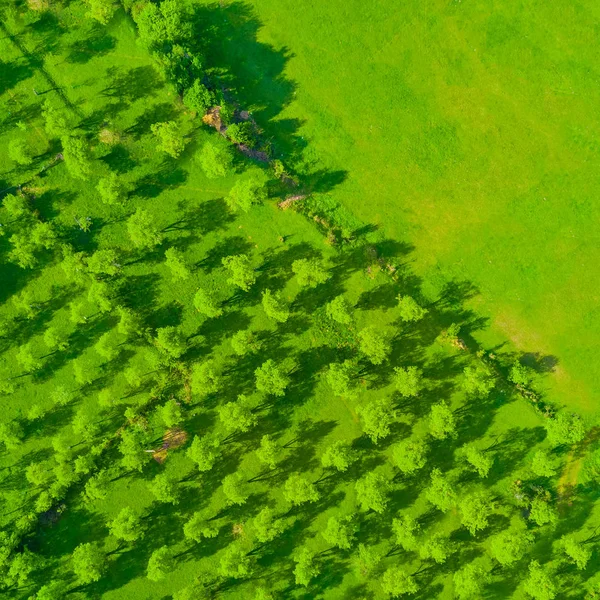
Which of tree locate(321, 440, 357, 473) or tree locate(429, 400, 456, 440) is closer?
tree locate(321, 440, 357, 473)

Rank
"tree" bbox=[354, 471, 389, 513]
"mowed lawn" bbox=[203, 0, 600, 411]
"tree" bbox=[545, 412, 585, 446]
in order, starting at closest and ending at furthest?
1. "tree" bbox=[354, 471, 389, 513]
2. "tree" bbox=[545, 412, 585, 446]
3. "mowed lawn" bbox=[203, 0, 600, 411]

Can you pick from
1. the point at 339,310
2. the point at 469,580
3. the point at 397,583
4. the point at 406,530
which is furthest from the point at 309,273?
the point at 469,580

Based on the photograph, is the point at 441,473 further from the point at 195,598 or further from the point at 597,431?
the point at 195,598

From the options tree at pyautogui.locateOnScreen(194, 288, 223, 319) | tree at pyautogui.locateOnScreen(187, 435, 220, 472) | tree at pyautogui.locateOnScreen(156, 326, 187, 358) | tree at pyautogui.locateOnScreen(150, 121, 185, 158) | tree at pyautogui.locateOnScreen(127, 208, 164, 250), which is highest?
tree at pyautogui.locateOnScreen(150, 121, 185, 158)

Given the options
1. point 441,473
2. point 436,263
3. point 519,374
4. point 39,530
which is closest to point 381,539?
point 441,473

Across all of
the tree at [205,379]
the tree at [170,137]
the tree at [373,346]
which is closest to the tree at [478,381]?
the tree at [373,346]

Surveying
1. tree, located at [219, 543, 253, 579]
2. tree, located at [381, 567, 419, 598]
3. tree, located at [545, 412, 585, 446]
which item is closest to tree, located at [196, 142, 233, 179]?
tree, located at [219, 543, 253, 579]

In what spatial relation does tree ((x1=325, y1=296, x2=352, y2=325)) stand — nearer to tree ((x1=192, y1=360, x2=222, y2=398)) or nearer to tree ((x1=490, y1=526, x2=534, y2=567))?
tree ((x1=192, y1=360, x2=222, y2=398))

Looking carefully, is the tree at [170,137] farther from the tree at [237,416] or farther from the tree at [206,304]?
the tree at [237,416]
